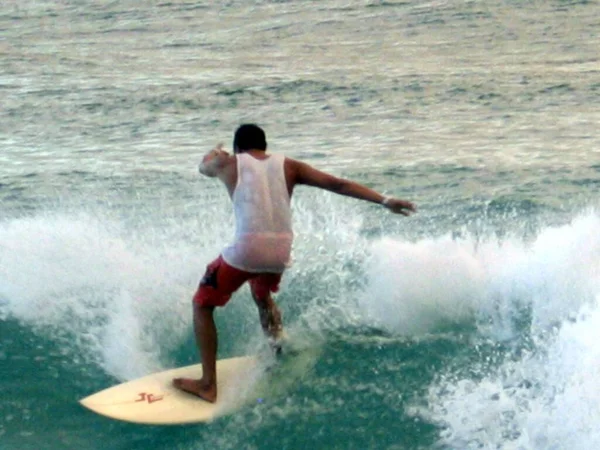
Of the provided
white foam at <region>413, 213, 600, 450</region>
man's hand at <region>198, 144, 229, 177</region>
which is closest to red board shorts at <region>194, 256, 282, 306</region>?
man's hand at <region>198, 144, 229, 177</region>

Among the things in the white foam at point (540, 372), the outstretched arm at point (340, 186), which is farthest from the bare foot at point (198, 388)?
the outstretched arm at point (340, 186)

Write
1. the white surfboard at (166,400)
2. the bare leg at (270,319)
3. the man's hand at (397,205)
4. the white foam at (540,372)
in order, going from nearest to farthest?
the white foam at (540,372) < the white surfboard at (166,400) < the man's hand at (397,205) < the bare leg at (270,319)

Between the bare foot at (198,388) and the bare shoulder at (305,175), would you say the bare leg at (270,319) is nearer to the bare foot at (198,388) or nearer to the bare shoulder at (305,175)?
the bare foot at (198,388)

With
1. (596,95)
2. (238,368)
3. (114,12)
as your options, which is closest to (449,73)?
(596,95)

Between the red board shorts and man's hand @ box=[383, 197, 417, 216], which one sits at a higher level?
man's hand @ box=[383, 197, 417, 216]

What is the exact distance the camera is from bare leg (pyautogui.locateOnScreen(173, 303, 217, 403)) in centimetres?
749

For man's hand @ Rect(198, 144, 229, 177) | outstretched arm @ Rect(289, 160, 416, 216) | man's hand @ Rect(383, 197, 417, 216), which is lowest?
man's hand @ Rect(383, 197, 417, 216)

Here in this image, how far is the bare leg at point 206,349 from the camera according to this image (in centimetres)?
749

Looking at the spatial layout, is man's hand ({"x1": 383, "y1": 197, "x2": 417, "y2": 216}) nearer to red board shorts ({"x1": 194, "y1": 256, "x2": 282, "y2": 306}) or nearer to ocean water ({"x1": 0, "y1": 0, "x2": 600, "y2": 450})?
red board shorts ({"x1": 194, "y1": 256, "x2": 282, "y2": 306})

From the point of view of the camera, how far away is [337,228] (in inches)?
425

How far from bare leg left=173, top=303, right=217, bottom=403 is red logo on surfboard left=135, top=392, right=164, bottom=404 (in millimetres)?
230

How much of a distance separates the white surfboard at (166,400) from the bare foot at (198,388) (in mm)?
27

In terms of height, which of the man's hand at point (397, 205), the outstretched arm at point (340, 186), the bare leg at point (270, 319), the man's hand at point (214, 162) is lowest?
the bare leg at point (270, 319)

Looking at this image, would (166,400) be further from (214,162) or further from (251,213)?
(214,162)
